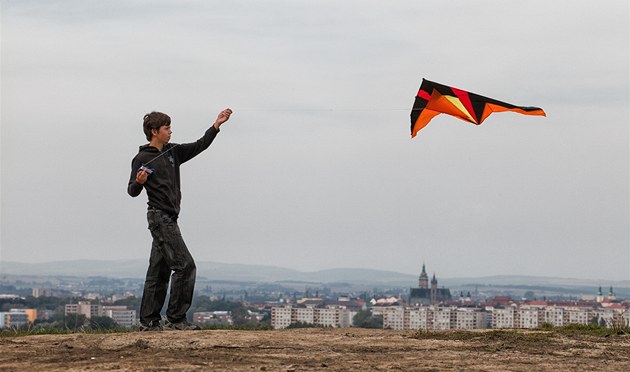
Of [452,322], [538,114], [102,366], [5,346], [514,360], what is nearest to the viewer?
[102,366]

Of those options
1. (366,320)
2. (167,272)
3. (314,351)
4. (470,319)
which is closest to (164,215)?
(167,272)

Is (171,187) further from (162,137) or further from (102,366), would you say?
(102,366)

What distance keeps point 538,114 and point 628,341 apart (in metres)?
3.20

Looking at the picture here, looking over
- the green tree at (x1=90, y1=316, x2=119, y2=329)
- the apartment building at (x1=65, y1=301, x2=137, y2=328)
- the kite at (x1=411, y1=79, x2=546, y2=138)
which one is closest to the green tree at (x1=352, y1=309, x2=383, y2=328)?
the apartment building at (x1=65, y1=301, x2=137, y2=328)

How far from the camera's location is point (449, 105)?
13.8 metres

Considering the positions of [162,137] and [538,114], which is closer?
[162,137]

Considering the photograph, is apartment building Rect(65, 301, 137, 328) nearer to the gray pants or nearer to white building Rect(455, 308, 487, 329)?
the gray pants

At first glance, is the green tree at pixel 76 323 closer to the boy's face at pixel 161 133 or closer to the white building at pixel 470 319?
the boy's face at pixel 161 133

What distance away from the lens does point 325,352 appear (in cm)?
979

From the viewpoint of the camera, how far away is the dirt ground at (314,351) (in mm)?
8883

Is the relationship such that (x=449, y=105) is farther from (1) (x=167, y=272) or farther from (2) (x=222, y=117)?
(1) (x=167, y=272)

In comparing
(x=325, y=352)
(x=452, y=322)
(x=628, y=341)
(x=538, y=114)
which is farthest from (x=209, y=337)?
(x=452, y=322)

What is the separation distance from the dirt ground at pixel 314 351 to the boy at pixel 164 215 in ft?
2.91

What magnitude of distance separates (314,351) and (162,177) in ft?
9.57
